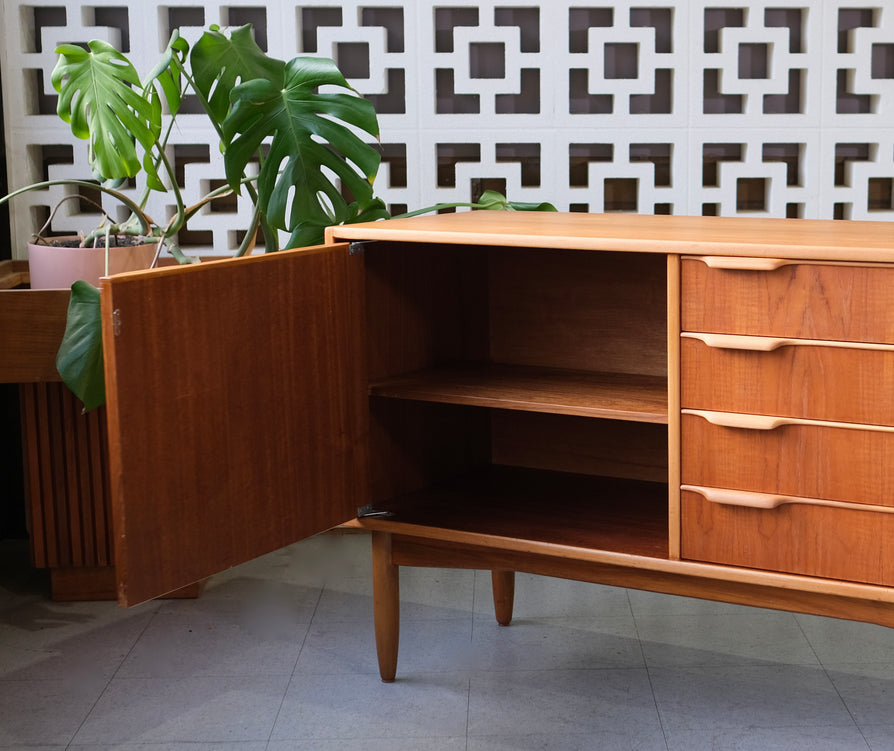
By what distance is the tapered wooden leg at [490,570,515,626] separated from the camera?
2869 millimetres

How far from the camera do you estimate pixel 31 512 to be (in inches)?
119

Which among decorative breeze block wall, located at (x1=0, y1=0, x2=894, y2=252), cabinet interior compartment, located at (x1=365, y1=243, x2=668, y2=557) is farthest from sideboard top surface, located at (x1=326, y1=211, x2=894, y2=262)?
decorative breeze block wall, located at (x1=0, y1=0, x2=894, y2=252)

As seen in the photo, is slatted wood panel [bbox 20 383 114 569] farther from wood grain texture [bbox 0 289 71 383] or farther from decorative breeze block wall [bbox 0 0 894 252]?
decorative breeze block wall [bbox 0 0 894 252]

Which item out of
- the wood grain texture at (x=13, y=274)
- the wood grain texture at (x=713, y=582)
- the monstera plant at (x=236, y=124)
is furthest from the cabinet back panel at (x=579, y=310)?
the wood grain texture at (x=13, y=274)

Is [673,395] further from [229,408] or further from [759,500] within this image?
[229,408]

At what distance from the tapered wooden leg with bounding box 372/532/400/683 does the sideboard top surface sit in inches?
25.3

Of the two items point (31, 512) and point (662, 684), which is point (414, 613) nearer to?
Result: point (662, 684)

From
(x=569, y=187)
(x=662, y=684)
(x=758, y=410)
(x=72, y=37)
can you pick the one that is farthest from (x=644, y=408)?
(x=72, y=37)

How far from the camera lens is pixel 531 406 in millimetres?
2217

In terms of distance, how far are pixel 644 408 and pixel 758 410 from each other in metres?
0.23

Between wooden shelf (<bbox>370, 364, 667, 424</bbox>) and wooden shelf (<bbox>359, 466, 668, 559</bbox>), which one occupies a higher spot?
wooden shelf (<bbox>370, 364, 667, 424</bbox>)

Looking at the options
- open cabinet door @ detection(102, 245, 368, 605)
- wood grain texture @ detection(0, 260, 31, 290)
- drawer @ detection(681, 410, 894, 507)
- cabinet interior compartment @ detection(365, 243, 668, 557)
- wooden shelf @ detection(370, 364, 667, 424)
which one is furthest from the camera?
wood grain texture @ detection(0, 260, 31, 290)

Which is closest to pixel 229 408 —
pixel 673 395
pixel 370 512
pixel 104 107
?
pixel 370 512

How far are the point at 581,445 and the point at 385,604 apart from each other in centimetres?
59
